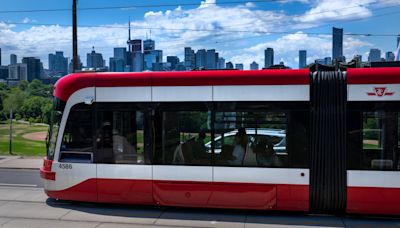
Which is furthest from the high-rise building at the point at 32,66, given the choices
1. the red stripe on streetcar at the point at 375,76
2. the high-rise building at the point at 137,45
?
the red stripe on streetcar at the point at 375,76

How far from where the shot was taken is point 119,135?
9352 mm

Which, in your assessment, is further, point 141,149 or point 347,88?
point 141,149

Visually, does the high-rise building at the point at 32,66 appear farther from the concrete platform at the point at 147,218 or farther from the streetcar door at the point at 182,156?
the streetcar door at the point at 182,156

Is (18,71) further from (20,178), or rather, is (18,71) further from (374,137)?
(374,137)

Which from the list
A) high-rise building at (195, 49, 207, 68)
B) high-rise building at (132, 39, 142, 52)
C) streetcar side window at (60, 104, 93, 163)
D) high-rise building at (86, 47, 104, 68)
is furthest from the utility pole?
streetcar side window at (60, 104, 93, 163)

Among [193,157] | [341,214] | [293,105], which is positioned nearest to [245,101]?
[293,105]

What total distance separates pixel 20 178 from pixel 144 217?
7.07 meters

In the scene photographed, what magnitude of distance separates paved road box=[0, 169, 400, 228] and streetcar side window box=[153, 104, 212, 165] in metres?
1.05

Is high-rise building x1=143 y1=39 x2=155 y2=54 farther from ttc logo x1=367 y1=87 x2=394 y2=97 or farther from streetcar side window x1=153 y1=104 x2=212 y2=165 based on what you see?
ttc logo x1=367 y1=87 x2=394 y2=97

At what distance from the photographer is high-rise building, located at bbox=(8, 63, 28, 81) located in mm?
65312

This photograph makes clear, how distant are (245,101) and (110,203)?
3.66 metres

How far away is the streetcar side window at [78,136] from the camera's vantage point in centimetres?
950

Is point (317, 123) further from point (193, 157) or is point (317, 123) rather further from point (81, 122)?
point (81, 122)

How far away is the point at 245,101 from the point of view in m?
8.80
